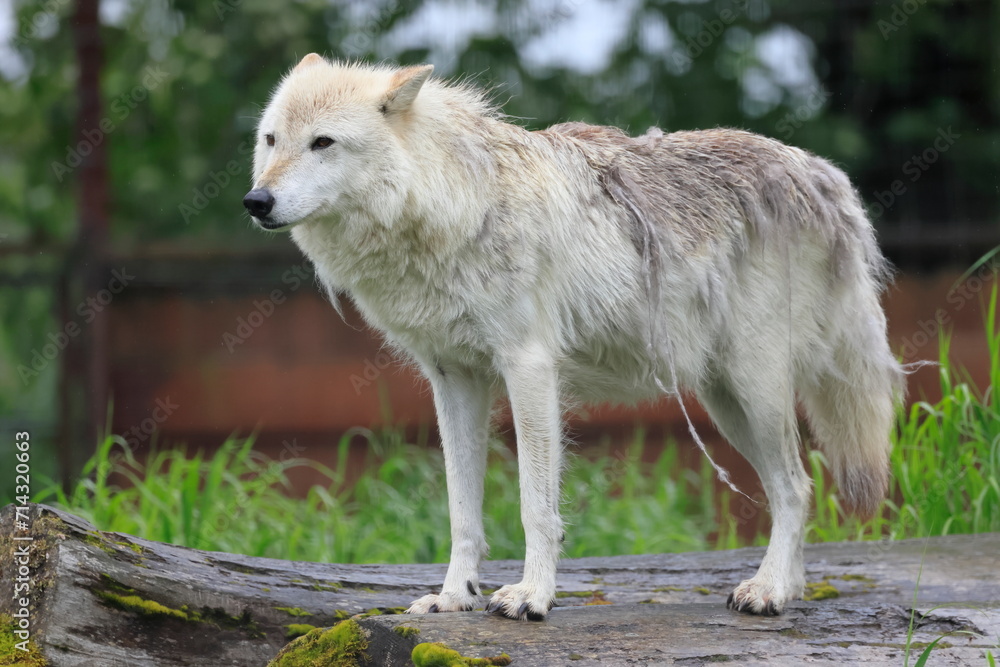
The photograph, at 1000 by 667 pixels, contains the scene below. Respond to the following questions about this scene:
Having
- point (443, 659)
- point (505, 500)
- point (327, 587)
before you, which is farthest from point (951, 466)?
point (443, 659)

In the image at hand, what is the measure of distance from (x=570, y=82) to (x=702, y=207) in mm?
3185

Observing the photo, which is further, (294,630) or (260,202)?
(294,630)

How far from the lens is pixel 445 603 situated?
334 centimetres

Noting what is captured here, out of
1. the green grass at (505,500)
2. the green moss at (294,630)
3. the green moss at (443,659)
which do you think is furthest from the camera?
the green grass at (505,500)

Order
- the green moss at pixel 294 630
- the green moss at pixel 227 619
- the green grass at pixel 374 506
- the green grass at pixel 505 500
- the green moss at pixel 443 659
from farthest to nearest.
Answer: the green grass at pixel 374 506 < the green grass at pixel 505 500 < the green moss at pixel 294 630 < the green moss at pixel 227 619 < the green moss at pixel 443 659

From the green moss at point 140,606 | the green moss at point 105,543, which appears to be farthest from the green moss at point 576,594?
the green moss at point 105,543

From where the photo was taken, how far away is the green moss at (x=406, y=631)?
2812mm

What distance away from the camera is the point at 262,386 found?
6.41m

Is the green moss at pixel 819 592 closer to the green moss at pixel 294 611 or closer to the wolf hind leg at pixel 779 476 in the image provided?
the wolf hind leg at pixel 779 476

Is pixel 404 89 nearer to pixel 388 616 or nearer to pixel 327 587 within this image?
pixel 388 616

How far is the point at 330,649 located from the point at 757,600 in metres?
1.53

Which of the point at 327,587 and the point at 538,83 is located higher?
the point at 538,83

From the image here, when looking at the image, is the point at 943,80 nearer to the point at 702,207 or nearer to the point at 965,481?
the point at 965,481

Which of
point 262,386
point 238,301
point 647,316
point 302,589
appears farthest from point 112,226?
point 647,316
